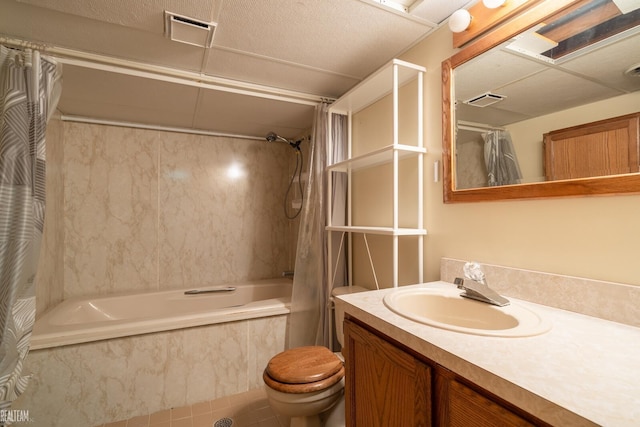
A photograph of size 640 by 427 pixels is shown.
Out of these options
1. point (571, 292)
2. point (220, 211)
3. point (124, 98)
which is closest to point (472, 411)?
point (571, 292)

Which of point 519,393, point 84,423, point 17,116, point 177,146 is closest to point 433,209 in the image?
point 519,393

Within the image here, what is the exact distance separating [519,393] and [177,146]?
3060mm

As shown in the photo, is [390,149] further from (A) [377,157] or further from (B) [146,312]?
(B) [146,312]

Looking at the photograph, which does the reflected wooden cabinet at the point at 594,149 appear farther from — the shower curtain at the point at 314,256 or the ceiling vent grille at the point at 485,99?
the shower curtain at the point at 314,256

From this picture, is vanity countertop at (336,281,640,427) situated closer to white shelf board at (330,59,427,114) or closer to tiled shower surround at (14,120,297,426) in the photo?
white shelf board at (330,59,427,114)

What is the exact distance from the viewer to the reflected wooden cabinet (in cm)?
77

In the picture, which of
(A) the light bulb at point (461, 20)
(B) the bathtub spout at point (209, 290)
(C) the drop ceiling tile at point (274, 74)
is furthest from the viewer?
(B) the bathtub spout at point (209, 290)

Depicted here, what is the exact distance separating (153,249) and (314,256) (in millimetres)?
1672

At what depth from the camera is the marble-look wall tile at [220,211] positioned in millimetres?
2752

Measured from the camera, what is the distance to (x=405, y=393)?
749mm

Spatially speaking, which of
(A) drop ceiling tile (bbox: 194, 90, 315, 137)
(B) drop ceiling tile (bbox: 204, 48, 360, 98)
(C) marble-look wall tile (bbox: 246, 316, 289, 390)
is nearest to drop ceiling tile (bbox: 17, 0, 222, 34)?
(B) drop ceiling tile (bbox: 204, 48, 360, 98)

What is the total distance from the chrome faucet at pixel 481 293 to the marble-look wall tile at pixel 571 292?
0.37ft

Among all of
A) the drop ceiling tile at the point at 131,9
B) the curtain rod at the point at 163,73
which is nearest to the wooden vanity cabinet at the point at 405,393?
the drop ceiling tile at the point at 131,9

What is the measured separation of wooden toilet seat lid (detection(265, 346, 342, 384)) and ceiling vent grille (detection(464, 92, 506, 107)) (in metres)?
1.34
